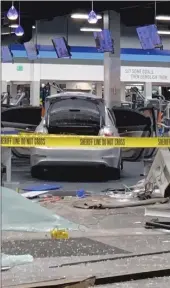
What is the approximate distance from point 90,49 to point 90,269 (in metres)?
27.5

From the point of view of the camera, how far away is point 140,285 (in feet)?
17.1

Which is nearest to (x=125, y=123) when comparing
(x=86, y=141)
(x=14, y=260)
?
(x=86, y=141)

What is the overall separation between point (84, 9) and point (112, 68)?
2969mm

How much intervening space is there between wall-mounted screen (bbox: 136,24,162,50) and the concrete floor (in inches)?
506

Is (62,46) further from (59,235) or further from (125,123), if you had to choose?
(59,235)

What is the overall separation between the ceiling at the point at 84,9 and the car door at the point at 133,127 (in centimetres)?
961

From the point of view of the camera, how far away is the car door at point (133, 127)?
584 inches

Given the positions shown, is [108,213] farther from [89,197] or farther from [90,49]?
[90,49]

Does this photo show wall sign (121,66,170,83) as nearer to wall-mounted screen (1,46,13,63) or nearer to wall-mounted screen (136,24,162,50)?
wall-mounted screen (1,46,13,63)

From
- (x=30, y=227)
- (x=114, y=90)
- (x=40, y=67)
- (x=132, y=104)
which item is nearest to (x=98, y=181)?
(x=30, y=227)

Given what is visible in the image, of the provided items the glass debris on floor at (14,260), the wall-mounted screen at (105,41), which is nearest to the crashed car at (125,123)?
the wall-mounted screen at (105,41)

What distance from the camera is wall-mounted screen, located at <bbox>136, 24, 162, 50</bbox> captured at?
2131 cm

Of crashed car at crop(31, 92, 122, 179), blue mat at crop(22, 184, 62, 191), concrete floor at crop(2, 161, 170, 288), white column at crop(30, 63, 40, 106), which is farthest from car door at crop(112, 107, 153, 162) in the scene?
white column at crop(30, 63, 40, 106)

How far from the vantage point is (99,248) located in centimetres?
657
